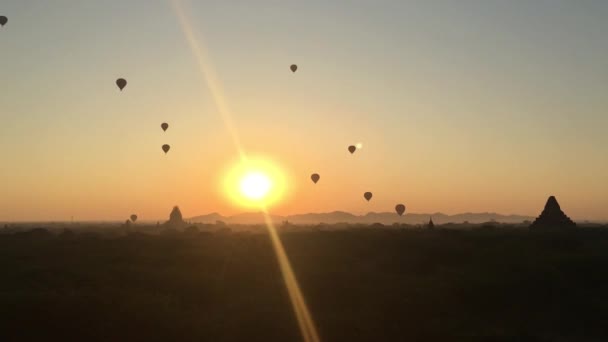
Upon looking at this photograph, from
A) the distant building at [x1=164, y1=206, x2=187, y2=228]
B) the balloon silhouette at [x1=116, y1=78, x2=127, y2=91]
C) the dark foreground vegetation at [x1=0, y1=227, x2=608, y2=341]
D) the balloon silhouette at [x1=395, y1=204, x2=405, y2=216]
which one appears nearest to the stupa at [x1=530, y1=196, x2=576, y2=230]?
the dark foreground vegetation at [x1=0, y1=227, x2=608, y2=341]

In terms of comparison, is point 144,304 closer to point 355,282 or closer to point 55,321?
point 55,321

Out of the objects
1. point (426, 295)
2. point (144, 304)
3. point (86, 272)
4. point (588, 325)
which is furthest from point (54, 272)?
point (588, 325)

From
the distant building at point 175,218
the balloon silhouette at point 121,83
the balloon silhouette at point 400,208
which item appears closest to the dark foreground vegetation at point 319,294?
the balloon silhouette at point 121,83

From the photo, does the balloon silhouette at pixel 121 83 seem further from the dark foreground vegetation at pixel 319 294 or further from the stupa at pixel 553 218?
the stupa at pixel 553 218

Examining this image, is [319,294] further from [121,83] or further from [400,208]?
[400,208]

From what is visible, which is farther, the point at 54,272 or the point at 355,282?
the point at 54,272

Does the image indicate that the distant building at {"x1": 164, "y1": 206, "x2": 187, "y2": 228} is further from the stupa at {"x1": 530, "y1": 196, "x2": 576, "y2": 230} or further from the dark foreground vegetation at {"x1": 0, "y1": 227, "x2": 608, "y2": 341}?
the stupa at {"x1": 530, "y1": 196, "x2": 576, "y2": 230}
